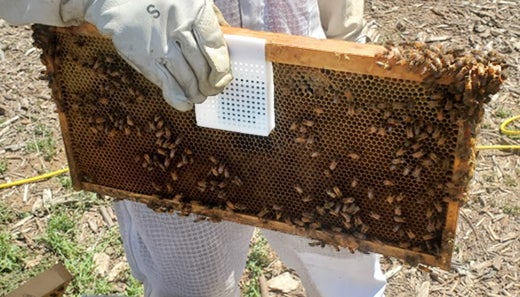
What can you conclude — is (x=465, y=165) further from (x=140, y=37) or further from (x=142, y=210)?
(x=142, y=210)

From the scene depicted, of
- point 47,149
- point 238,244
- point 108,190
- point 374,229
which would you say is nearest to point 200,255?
point 238,244

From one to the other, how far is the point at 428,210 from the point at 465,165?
0.25 metres

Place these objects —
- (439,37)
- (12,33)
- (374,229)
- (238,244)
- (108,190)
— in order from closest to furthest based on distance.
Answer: (374,229)
(108,190)
(238,244)
(439,37)
(12,33)

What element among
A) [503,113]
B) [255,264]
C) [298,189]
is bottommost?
[255,264]

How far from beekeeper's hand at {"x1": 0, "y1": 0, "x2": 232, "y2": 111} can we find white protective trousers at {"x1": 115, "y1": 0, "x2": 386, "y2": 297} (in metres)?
0.74

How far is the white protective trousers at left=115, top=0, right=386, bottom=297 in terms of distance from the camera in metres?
3.07

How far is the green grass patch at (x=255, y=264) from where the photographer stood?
13.3 ft

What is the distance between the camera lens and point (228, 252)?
10.6 feet

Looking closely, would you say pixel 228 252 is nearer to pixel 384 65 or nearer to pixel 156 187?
pixel 156 187

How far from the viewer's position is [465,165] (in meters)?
2.29

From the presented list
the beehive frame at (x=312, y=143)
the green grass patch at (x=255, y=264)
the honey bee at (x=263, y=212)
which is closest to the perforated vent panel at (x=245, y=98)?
the beehive frame at (x=312, y=143)

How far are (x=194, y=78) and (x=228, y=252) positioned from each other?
124 cm

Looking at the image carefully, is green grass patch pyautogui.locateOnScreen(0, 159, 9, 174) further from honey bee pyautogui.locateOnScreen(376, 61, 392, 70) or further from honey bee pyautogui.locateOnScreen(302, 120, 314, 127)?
honey bee pyautogui.locateOnScreen(376, 61, 392, 70)

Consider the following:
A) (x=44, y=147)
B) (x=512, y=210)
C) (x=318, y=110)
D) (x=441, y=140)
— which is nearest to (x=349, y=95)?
(x=318, y=110)
